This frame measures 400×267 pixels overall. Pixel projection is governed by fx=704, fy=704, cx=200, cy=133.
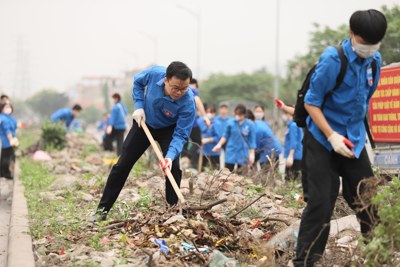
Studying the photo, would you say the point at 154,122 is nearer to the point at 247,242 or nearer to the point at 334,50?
the point at 247,242

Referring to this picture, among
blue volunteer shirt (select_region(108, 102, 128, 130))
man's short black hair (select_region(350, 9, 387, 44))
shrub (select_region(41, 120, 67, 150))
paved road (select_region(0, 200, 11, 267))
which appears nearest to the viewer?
man's short black hair (select_region(350, 9, 387, 44))

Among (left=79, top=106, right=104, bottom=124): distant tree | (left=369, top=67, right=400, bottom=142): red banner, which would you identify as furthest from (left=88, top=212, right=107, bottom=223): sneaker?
(left=79, top=106, right=104, bottom=124): distant tree

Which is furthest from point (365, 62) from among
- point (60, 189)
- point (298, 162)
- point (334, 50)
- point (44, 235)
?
point (298, 162)

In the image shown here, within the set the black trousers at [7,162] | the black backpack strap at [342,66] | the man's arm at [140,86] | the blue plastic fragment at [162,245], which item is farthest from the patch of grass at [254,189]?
the black trousers at [7,162]

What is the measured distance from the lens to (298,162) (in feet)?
41.1

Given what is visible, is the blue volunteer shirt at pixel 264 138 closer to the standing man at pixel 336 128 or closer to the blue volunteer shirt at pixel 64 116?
the standing man at pixel 336 128

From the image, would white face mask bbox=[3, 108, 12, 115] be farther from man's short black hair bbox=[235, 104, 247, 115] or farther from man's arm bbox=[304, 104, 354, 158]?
man's arm bbox=[304, 104, 354, 158]

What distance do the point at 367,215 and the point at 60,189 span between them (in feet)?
22.0

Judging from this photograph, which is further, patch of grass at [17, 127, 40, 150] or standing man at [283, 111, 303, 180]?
patch of grass at [17, 127, 40, 150]

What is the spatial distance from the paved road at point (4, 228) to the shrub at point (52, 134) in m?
7.69

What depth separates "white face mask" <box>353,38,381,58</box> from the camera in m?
4.54

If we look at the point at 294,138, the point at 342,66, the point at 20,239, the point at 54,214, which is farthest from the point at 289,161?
the point at 342,66

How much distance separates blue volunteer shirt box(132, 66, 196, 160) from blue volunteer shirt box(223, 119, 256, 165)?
5343 mm

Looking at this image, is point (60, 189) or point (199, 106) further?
point (199, 106)
